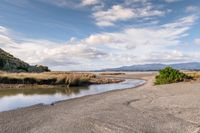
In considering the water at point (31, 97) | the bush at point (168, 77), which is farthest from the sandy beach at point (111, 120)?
the bush at point (168, 77)

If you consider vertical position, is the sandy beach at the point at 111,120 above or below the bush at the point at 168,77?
below

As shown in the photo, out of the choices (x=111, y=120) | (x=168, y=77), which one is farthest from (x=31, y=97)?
(x=168, y=77)

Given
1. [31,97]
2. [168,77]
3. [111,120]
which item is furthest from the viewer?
[168,77]

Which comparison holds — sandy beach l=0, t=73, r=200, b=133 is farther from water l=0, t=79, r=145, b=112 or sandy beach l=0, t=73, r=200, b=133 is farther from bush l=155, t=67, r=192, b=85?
bush l=155, t=67, r=192, b=85

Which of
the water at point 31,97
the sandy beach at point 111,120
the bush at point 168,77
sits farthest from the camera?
the bush at point 168,77

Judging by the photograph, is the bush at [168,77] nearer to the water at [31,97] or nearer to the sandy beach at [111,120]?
the water at [31,97]

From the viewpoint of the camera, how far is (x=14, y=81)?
42.5 meters

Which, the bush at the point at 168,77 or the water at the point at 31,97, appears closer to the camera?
the water at the point at 31,97

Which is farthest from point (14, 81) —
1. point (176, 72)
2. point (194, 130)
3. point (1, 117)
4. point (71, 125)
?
point (194, 130)

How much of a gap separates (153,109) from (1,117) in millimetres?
7729

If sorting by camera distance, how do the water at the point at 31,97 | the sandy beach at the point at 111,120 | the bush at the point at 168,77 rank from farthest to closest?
the bush at the point at 168,77 → the water at the point at 31,97 → the sandy beach at the point at 111,120

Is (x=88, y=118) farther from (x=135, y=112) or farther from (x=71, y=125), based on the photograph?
(x=135, y=112)

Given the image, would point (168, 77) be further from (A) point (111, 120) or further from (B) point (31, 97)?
(A) point (111, 120)

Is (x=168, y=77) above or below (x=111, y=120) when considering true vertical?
above
